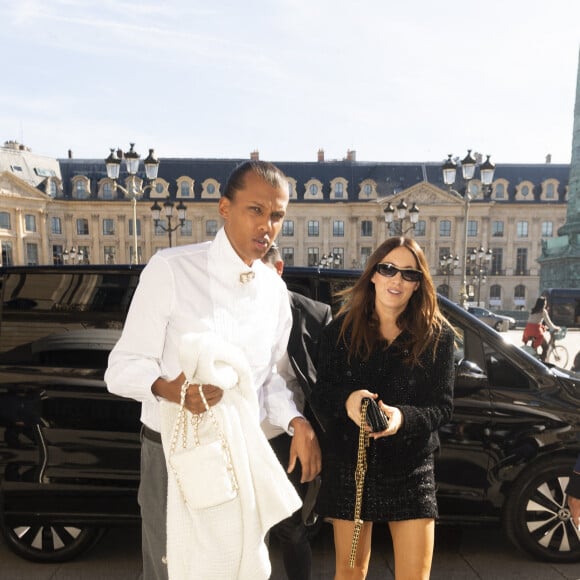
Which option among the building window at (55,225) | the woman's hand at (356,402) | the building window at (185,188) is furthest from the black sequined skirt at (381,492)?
the building window at (55,225)

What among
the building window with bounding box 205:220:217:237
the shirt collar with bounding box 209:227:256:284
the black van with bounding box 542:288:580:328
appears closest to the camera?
the shirt collar with bounding box 209:227:256:284

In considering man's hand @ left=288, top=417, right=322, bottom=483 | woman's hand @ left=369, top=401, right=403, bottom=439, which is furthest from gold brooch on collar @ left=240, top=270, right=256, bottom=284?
woman's hand @ left=369, top=401, right=403, bottom=439

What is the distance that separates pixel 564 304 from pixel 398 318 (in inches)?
991

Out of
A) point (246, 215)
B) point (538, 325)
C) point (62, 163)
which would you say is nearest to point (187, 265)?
point (246, 215)

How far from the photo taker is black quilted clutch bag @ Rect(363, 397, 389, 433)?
1.78 m

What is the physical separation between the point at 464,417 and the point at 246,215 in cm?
207

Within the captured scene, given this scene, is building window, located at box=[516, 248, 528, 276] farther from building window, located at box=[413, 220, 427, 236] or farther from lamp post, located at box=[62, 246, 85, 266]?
lamp post, located at box=[62, 246, 85, 266]

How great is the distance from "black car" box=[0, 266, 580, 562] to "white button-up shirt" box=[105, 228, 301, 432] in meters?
1.28

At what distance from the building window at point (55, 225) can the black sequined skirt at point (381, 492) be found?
62717mm

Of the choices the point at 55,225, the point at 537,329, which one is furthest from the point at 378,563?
the point at 55,225

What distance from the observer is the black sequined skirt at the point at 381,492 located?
1.96 m

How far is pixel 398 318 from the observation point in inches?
83.9

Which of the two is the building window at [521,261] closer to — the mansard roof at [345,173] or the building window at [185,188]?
the mansard roof at [345,173]

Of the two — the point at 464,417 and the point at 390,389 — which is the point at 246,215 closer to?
the point at 390,389
